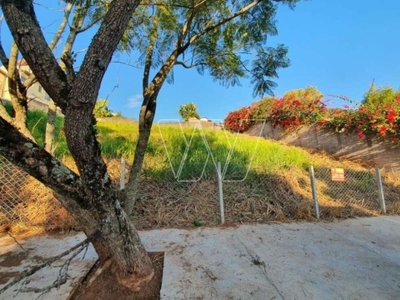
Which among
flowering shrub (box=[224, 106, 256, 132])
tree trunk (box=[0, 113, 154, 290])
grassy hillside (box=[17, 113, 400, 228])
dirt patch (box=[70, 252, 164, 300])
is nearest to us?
tree trunk (box=[0, 113, 154, 290])

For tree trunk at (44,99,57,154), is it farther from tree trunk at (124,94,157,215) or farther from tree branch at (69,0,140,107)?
tree branch at (69,0,140,107)

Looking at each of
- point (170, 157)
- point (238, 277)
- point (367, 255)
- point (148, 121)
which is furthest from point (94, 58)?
point (170, 157)

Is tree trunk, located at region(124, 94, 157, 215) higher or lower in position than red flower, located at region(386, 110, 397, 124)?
lower

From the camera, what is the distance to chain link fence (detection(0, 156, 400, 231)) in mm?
3500

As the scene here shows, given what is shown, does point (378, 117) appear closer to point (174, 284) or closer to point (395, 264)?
point (395, 264)

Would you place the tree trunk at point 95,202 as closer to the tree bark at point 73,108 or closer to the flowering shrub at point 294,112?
the tree bark at point 73,108

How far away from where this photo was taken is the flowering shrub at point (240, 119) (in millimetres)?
10284

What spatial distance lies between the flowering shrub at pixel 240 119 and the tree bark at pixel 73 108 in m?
9.00

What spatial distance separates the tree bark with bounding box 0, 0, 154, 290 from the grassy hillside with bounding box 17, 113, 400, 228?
211cm

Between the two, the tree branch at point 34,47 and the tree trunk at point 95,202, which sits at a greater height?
the tree branch at point 34,47

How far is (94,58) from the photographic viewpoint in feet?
4.67

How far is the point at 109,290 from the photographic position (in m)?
1.87

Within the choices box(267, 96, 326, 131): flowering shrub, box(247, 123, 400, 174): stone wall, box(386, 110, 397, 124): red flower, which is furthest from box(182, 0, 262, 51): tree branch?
box(267, 96, 326, 131): flowering shrub

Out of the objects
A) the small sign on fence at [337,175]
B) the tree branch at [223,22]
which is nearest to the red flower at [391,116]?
the small sign on fence at [337,175]
